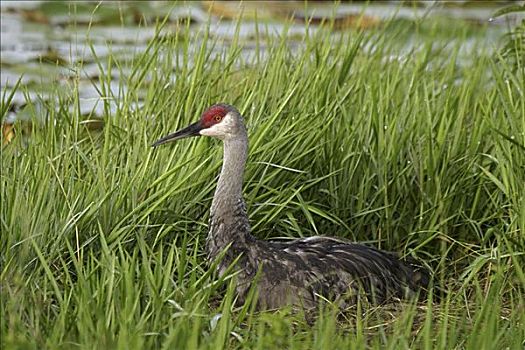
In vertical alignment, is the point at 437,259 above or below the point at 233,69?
below

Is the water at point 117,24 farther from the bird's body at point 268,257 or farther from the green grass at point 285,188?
the bird's body at point 268,257

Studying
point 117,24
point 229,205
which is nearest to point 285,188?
point 229,205

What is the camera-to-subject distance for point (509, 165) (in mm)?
5605

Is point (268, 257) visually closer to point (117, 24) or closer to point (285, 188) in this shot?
point (285, 188)

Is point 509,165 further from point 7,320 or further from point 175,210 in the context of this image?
point 7,320

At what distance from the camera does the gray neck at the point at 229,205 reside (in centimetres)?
528

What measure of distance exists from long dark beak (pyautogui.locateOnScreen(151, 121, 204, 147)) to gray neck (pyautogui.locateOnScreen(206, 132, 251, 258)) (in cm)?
13

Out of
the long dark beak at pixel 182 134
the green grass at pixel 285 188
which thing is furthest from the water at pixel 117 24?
the long dark beak at pixel 182 134

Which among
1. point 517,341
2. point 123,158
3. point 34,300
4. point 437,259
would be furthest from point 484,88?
point 34,300

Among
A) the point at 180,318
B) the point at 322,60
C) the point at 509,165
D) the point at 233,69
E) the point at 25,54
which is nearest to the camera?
the point at 180,318

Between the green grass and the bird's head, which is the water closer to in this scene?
the green grass

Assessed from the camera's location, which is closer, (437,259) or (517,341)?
(517,341)

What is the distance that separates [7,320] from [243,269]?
1.35 metres

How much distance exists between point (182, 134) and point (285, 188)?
0.66 m
